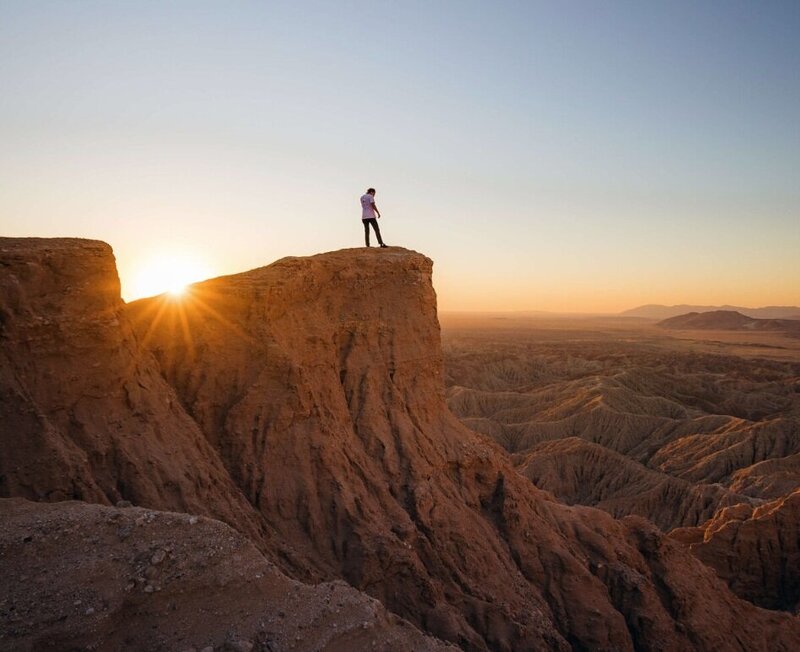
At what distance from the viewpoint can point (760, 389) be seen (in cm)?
6247

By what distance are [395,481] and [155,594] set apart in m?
8.41

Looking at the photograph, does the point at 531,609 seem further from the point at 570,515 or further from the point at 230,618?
the point at 230,618

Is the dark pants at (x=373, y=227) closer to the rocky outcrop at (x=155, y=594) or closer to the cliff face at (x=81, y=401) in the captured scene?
the cliff face at (x=81, y=401)

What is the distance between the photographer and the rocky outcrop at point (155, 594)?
233 inches

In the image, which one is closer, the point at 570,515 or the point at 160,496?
the point at 160,496

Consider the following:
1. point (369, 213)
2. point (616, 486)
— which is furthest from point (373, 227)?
point (616, 486)

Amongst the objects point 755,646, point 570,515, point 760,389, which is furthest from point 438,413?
point 760,389

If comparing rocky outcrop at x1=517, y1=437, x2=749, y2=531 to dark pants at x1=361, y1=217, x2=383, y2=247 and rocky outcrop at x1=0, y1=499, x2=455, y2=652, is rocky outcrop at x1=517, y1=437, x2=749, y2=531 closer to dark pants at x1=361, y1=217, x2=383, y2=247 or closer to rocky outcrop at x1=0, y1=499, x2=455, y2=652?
dark pants at x1=361, y1=217, x2=383, y2=247

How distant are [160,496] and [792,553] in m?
25.5

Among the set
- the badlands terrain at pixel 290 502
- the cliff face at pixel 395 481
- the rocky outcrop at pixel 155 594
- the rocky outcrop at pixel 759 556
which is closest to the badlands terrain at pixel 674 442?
the rocky outcrop at pixel 759 556

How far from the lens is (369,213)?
16641 mm

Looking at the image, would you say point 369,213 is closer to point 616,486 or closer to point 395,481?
point 395,481

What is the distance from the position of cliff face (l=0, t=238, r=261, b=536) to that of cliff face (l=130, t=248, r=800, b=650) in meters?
1.54

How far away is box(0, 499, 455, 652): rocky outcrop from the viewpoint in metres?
5.91
